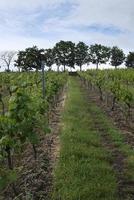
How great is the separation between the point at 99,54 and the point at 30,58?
2672cm

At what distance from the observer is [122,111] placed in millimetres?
18891

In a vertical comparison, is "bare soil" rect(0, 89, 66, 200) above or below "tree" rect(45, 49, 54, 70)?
below

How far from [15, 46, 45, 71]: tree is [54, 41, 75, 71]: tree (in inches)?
505

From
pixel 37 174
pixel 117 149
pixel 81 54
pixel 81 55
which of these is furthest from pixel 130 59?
pixel 37 174

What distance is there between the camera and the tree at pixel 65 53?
102375mm

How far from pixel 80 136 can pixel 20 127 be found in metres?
4.11

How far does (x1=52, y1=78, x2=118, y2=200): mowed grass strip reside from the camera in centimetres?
697

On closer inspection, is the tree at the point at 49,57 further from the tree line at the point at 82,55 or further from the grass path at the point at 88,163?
the grass path at the point at 88,163

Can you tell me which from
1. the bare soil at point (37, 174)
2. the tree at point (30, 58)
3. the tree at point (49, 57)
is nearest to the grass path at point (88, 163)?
the bare soil at point (37, 174)

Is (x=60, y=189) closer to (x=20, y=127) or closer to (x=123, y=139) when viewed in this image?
(x=20, y=127)

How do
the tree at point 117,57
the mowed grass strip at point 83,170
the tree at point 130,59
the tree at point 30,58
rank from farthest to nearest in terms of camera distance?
the tree at point 117,57 < the tree at point 130,59 < the tree at point 30,58 < the mowed grass strip at point 83,170

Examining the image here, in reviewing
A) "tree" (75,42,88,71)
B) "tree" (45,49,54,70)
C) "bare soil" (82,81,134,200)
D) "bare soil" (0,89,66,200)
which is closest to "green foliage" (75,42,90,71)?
"tree" (75,42,88,71)

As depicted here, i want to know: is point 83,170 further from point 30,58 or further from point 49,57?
point 49,57

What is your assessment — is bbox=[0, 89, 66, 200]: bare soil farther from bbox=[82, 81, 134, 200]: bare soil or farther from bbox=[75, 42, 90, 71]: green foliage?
bbox=[75, 42, 90, 71]: green foliage
